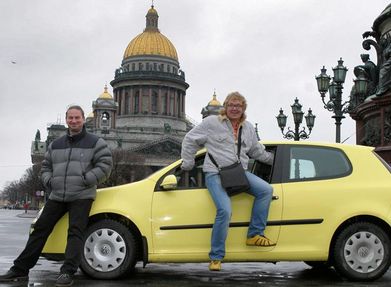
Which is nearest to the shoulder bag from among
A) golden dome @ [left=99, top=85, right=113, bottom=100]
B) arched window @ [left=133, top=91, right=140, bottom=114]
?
golden dome @ [left=99, top=85, right=113, bottom=100]

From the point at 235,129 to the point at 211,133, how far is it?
0.28m

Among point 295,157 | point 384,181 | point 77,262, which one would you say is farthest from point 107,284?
point 384,181

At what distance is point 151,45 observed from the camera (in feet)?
370

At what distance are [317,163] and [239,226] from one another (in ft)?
3.84

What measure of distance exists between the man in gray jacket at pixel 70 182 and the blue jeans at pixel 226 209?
1.16m

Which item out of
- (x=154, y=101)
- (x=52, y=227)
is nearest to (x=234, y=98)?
(x=52, y=227)

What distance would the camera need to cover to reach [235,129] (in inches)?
291

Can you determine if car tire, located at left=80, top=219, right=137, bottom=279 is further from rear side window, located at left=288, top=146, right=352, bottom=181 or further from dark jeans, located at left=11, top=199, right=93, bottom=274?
rear side window, located at left=288, top=146, right=352, bottom=181

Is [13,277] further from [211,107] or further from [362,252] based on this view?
[211,107]

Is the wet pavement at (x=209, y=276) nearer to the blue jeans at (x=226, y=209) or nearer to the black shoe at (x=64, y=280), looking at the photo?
the black shoe at (x=64, y=280)

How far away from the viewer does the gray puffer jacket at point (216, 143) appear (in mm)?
7230

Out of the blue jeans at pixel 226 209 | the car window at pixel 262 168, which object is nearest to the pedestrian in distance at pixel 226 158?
the blue jeans at pixel 226 209

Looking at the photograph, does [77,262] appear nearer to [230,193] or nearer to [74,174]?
[74,174]

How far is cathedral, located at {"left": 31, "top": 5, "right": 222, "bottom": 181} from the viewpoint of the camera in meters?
106
